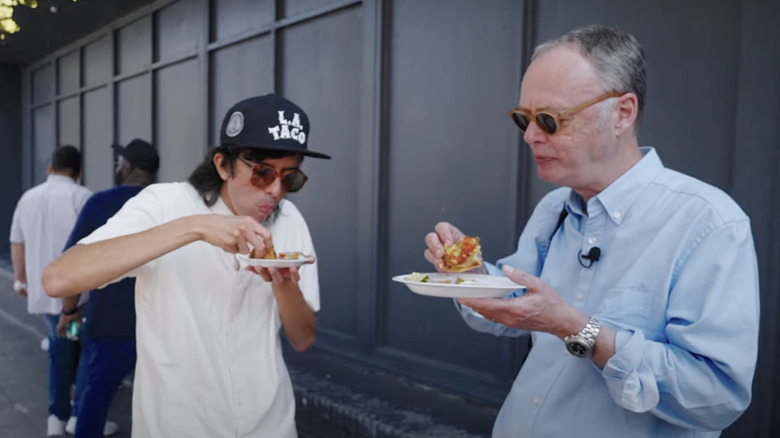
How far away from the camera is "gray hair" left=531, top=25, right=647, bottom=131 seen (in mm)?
1777

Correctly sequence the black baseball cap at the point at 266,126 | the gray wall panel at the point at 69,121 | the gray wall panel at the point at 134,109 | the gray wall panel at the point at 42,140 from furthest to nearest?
1. the gray wall panel at the point at 42,140
2. the gray wall panel at the point at 69,121
3. the gray wall panel at the point at 134,109
4. the black baseball cap at the point at 266,126

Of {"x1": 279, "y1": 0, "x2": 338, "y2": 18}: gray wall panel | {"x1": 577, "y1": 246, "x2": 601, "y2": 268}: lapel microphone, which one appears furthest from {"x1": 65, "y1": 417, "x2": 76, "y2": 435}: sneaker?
{"x1": 577, "y1": 246, "x2": 601, "y2": 268}: lapel microphone

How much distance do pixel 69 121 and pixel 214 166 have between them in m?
12.2

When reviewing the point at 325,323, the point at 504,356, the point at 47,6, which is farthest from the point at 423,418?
the point at 47,6

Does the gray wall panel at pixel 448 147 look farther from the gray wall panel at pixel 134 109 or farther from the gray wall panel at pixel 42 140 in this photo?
the gray wall panel at pixel 42 140

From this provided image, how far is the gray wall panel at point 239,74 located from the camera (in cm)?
692

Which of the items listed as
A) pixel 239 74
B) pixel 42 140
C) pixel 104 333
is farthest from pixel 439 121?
pixel 42 140

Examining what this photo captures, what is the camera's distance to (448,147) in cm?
490

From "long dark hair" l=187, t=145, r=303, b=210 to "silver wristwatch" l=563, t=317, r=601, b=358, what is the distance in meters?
1.22

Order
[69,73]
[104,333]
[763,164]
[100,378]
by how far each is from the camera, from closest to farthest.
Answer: [763,164] → [100,378] → [104,333] → [69,73]

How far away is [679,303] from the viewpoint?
1.60 meters

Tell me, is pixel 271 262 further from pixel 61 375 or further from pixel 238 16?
pixel 238 16

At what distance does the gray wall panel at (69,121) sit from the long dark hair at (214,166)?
11.4m

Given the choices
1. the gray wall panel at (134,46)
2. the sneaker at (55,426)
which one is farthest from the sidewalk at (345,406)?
the gray wall panel at (134,46)
